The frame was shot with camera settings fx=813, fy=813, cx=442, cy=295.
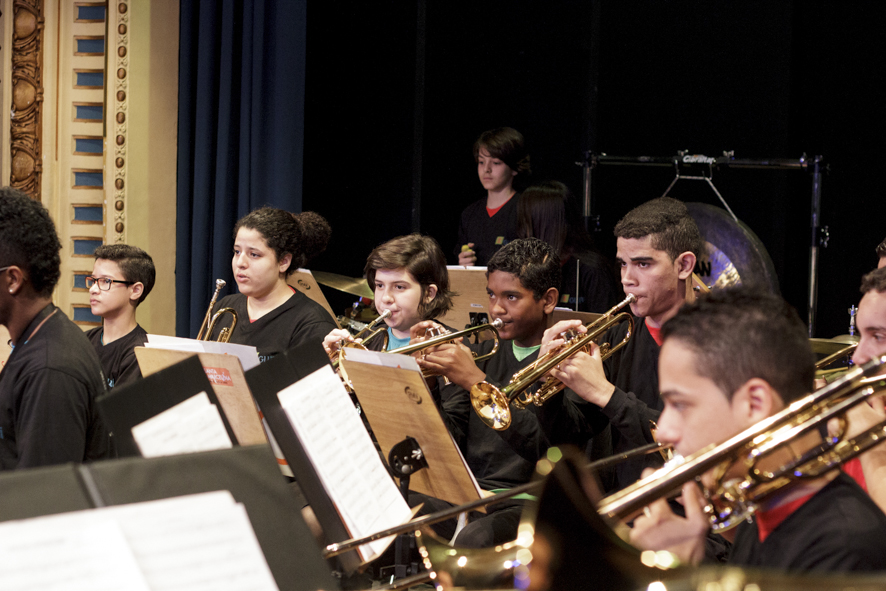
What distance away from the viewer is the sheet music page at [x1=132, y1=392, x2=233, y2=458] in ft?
4.32

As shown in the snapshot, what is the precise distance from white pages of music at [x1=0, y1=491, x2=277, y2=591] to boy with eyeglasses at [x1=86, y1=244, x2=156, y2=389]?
280cm

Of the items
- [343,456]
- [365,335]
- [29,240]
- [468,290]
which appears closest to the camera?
[343,456]

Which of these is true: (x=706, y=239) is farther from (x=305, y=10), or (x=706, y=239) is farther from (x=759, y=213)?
(x=305, y=10)

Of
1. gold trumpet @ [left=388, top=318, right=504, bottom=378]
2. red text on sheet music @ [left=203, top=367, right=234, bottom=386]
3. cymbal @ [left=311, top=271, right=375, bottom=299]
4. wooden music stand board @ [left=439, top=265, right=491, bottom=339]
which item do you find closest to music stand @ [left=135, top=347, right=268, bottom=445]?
red text on sheet music @ [left=203, top=367, right=234, bottom=386]

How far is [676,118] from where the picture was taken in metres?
5.46

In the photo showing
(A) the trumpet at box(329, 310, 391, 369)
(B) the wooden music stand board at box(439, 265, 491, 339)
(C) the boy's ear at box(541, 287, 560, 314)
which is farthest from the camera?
(B) the wooden music stand board at box(439, 265, 491, 339)

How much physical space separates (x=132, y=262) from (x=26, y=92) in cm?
172

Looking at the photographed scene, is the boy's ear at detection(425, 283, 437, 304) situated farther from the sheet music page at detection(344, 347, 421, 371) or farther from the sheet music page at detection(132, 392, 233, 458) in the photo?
the sheet music page at detection(132, 392, 233, 458)

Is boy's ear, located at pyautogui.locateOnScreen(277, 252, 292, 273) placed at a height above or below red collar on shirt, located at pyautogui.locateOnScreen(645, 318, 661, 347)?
above

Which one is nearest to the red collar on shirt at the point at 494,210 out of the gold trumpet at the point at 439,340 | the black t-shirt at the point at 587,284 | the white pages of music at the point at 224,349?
the black t-shirt at the point at 587,284

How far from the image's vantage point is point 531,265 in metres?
3.05

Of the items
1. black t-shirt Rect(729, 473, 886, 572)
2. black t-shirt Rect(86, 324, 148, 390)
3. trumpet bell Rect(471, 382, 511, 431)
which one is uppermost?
black t-shirt Rect(729, 473, 886, 572)

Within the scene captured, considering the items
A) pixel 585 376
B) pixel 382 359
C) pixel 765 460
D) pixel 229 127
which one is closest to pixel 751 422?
pixel 765 460

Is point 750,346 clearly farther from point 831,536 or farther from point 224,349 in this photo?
point 224,349
